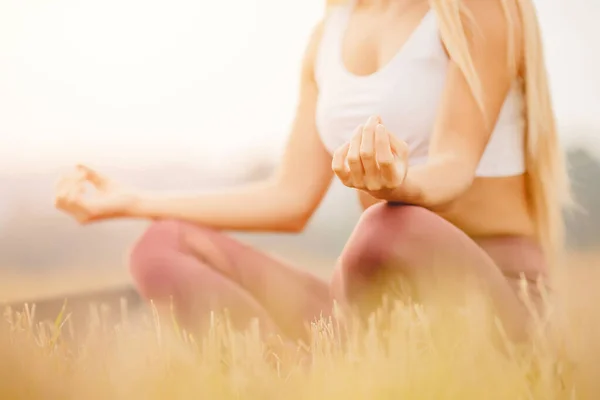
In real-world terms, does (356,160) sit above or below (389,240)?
above

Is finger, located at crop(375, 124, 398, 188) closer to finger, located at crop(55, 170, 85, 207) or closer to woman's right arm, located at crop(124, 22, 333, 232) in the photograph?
woman's right arm, located at crop(124, 22, 333, 232)

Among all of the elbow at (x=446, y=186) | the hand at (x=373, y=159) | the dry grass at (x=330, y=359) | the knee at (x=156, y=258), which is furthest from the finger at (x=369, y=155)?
the knee at (x=156, y=258)

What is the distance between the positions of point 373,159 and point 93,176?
54cm

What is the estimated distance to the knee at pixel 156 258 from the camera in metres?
1.05

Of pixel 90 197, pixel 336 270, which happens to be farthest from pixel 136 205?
pixel 336 270

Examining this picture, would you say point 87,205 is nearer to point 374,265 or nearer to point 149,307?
point 149,307

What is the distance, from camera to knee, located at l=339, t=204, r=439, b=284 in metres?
0.92

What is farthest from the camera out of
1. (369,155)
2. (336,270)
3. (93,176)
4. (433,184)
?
(93,176)

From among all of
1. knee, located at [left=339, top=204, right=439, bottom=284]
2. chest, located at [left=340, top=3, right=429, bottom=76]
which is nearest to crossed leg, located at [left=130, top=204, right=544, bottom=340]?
knee, located at [left=339, top=204, right=439, bottom=284]

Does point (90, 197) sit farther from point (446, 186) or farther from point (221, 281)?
point (446, 186)

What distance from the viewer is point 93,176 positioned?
3.69 ft

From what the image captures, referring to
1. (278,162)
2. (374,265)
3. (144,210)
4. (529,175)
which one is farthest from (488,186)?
(144,210)

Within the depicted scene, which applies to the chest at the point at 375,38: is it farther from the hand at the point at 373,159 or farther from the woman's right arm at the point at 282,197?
the hand at the point at 373,159

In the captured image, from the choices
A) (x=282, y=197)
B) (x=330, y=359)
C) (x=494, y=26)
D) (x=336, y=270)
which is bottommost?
(x=330, y=359)
